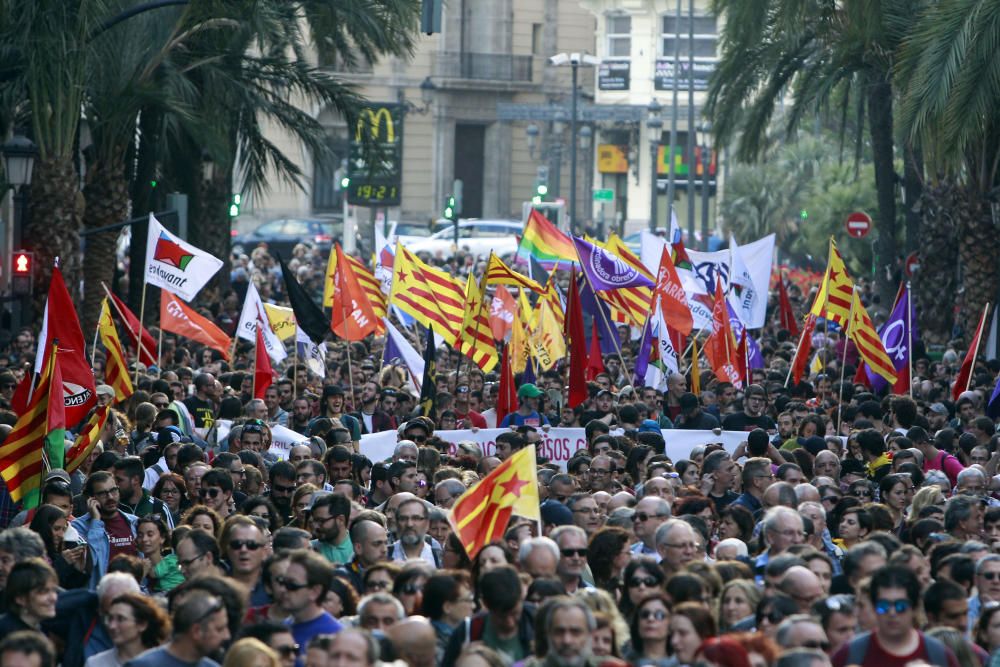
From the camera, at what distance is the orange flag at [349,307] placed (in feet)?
64.9

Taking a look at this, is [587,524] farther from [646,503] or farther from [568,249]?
[568,249]

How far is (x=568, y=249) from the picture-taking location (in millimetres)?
21844

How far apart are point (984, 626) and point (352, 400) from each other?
10895 mm

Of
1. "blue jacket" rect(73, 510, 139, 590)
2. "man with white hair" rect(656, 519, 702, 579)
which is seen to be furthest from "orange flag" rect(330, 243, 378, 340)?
"man with white hair" rect(656, 519, 702, 579)

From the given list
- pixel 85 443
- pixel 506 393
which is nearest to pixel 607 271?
pixel 506 393

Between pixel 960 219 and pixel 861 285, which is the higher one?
pixel 960 219

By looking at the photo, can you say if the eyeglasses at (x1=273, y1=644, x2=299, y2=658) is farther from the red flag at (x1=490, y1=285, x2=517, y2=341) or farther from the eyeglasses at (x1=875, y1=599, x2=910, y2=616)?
the red flag at (x1=490, y1=285, x2=517, y2=341)

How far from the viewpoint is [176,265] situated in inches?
749

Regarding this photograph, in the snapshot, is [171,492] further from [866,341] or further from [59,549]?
[866,341]

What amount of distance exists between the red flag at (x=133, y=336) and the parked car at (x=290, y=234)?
96.6 feet

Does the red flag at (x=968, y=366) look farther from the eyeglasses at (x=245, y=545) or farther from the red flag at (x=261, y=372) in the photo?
the eyeglasses at (x=245, y=545)

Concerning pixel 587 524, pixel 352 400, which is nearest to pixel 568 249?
pixel 352 400

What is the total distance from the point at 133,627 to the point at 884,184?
77.6ft

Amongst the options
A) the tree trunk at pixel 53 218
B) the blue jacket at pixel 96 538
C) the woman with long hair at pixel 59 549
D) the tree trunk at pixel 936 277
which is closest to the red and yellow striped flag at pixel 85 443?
the blue jacket at pixel 96 538
